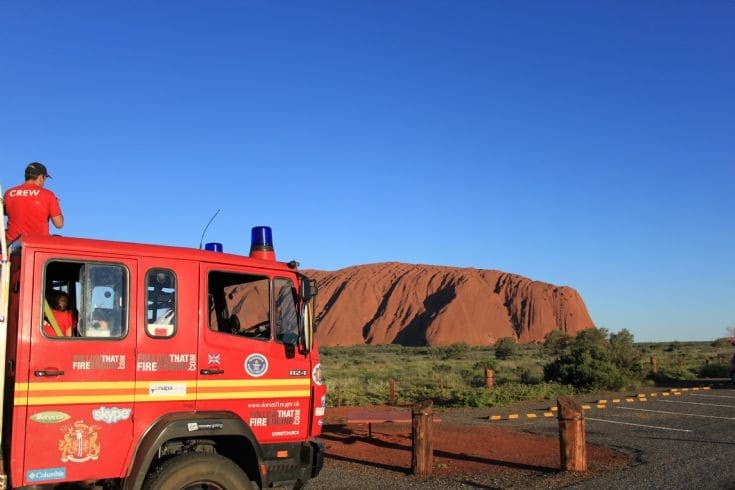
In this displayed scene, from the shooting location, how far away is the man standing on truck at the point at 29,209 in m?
5.78

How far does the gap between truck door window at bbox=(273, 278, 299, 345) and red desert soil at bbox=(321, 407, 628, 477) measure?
4.27 meters

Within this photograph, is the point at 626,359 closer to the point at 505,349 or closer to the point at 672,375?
the point at 672,375

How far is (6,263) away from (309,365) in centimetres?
284

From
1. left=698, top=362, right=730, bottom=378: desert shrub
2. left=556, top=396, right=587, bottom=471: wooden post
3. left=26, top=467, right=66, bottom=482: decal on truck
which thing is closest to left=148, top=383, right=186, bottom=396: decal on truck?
left=26, top=467, right=66, bottom=482: decal on truck

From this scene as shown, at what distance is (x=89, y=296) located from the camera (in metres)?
5.43

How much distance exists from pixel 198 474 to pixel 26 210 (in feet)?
9.03

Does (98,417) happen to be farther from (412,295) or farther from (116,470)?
(412,295)

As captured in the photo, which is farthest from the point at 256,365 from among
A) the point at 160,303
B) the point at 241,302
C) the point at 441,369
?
the point at 441,369

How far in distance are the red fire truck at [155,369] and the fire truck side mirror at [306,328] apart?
1cm

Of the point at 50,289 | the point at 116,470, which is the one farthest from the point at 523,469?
the point at 50,289

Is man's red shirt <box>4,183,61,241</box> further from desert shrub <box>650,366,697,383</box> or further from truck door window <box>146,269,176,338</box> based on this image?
desert shrub <box>650,366,697,383</box>

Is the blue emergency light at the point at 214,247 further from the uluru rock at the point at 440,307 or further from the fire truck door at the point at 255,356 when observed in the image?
the uluru rock at the point at 440,307

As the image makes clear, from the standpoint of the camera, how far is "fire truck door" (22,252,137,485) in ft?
16.4

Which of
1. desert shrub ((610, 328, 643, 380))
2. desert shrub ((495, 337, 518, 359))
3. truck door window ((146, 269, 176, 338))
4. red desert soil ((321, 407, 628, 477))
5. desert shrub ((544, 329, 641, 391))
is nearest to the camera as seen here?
truck door window ((146, 269, 176, 338))
